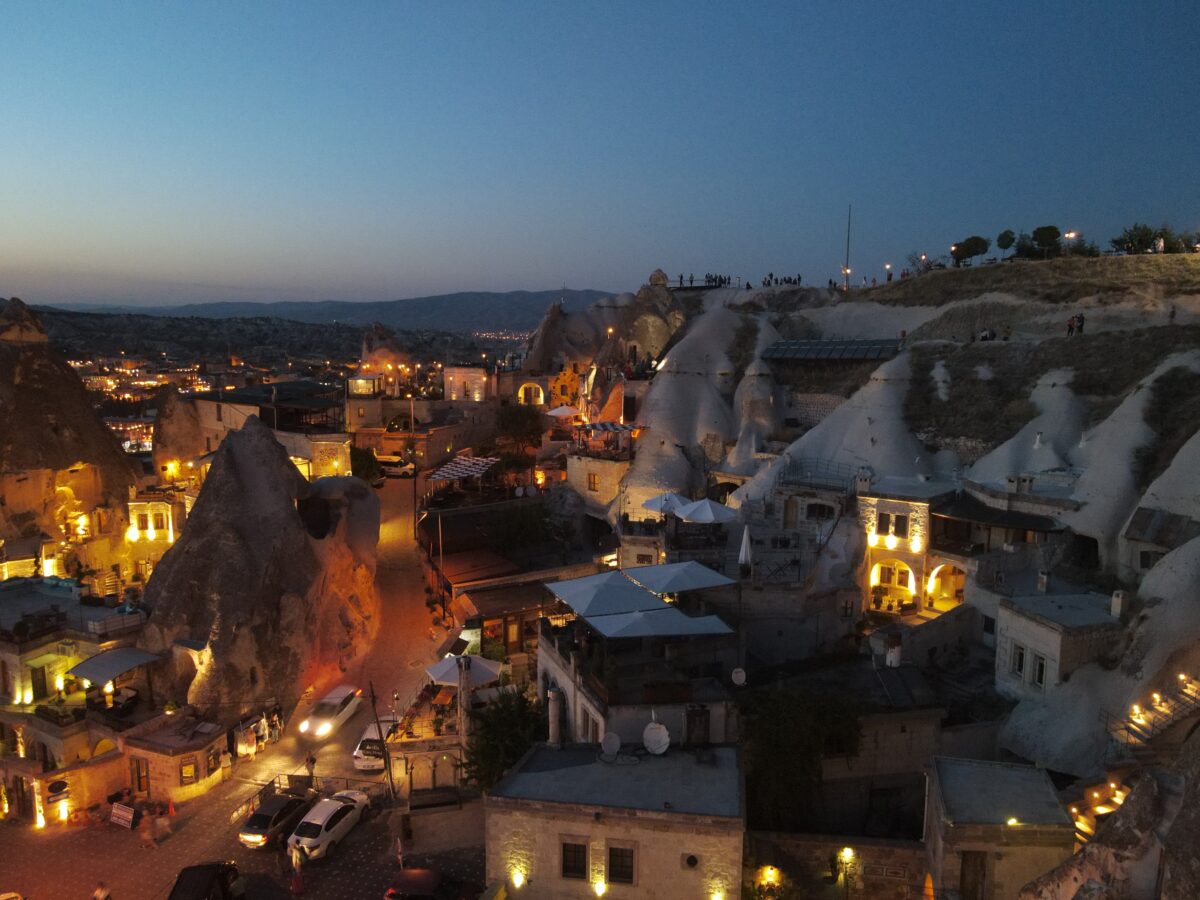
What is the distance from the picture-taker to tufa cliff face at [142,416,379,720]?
1190 inches

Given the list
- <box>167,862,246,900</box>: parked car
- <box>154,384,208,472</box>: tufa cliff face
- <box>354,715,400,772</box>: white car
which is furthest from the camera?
<box>154,384,208,472</box>: tufa cliff face

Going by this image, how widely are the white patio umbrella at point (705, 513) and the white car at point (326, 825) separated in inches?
614

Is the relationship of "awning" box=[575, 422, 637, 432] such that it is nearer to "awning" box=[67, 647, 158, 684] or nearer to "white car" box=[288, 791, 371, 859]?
"awning" box=[67, 647, 158, 684]

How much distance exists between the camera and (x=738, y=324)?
204ft

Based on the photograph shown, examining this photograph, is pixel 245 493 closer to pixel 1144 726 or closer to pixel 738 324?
pixel 1144 726

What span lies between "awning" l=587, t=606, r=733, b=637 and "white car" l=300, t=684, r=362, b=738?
1141 cm

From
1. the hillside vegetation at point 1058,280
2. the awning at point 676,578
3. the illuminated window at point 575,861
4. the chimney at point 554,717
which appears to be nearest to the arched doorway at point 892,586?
the awning at point 676,578

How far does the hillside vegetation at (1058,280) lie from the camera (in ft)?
177

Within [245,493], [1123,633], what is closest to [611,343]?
[245,493]

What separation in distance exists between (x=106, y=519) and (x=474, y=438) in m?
24.8

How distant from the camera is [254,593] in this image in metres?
31.4

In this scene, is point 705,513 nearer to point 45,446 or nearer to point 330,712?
point 330,712

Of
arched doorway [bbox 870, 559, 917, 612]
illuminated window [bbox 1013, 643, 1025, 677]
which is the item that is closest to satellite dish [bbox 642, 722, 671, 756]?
illuminated window [bbox 1013, 643, 1025, 677]

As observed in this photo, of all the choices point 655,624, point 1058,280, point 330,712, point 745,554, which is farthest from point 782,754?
point 1058,280
